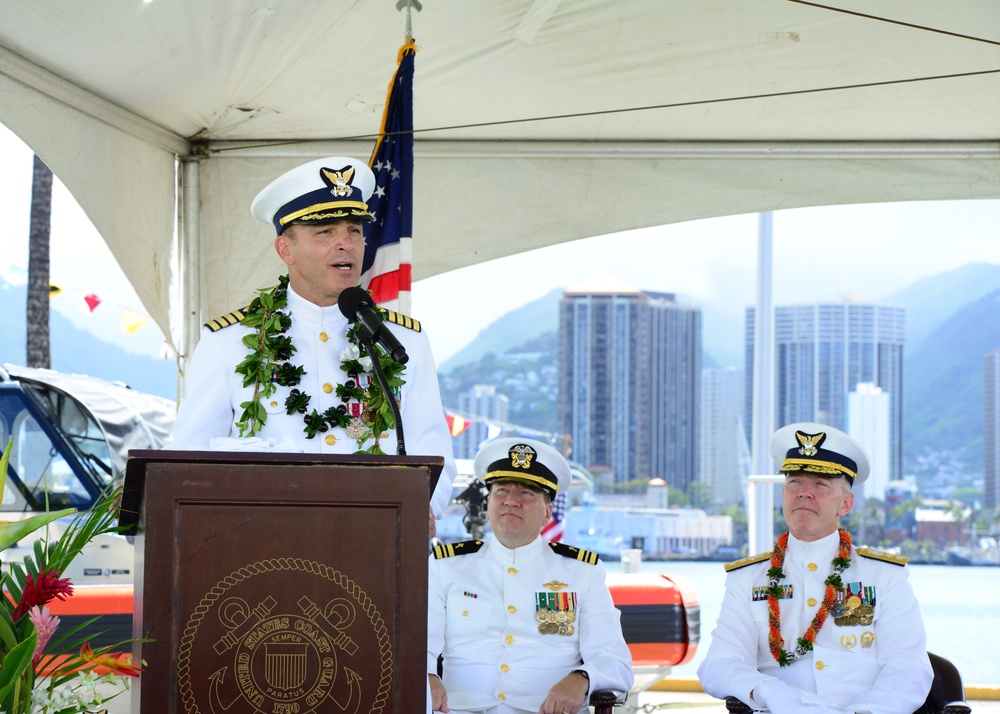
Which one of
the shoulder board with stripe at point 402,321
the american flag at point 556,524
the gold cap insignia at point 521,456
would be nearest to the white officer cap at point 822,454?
the gold cap insignia at point 521,456

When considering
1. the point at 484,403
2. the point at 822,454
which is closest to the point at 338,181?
the point at 822,454

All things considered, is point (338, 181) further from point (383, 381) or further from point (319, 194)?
point (383, 381)

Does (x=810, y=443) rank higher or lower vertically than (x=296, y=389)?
lower

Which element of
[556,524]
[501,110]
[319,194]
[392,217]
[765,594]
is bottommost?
[556,524]

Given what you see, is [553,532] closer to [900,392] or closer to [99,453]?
[99,453]

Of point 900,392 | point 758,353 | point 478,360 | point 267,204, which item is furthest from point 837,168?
point 478,360

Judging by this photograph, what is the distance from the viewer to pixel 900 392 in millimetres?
52406

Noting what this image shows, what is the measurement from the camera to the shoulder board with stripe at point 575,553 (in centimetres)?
386

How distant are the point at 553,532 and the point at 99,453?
3.07m

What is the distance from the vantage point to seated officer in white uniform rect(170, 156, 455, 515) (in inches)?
95.7

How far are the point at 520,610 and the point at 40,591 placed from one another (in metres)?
2.28

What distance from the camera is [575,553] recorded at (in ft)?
12.8

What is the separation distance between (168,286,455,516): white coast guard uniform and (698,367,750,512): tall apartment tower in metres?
48.1

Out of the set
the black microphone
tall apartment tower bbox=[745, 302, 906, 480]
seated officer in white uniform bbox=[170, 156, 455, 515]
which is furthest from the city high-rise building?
the black microphone
